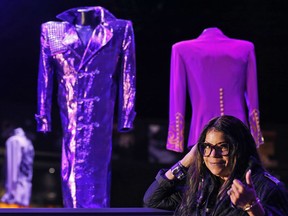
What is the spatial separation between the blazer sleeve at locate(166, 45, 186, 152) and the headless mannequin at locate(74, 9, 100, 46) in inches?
19.2

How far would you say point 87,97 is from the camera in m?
3.40

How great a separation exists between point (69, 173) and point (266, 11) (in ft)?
8.57

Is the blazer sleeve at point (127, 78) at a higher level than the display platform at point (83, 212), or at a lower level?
higher

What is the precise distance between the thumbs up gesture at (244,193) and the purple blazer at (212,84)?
5.75 feet

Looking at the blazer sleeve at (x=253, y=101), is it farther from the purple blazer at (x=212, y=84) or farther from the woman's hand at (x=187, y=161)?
the woman's hand at (x=187, y=161)

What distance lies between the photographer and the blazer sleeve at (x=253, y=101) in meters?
3.49

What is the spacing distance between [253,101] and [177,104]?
427 mm

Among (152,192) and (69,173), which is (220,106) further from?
(152,192)

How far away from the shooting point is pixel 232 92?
11.5 feet

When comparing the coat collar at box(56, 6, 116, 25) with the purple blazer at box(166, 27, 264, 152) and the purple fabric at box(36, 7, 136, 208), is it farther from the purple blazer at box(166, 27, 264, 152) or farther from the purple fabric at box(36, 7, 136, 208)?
the purple blazer at box(166, 27, 264, 152)

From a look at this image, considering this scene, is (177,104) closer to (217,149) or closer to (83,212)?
(83,212)

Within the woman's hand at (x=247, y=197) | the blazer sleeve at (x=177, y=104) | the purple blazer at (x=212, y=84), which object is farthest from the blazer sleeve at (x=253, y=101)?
the woman's hand at (x=247, y=197)

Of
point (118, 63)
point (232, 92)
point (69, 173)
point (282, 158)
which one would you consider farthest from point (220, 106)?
point (282, 158)

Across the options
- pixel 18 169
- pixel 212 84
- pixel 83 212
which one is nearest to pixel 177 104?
pixel 212 84
